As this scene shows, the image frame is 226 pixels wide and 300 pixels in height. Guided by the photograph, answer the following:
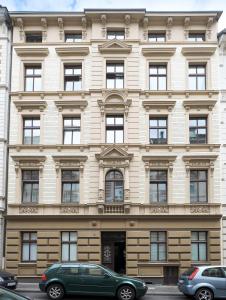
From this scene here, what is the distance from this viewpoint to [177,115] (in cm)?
2883

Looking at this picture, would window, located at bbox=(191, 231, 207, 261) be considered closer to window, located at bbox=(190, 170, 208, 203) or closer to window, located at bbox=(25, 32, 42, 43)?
window, located at bbox=(190, 170, 208, 203)

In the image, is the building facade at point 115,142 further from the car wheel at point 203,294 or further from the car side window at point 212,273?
the car wheel at point 203,294

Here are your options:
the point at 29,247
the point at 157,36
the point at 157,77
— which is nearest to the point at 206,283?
the point at 29,247

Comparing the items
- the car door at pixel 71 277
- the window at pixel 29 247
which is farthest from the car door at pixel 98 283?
the window at pixel 29 247

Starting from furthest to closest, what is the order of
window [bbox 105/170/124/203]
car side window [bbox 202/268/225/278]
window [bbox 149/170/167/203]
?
window [bbox 149/170/167/203], window [bbox 105/170/124/203], car side window [bbox 202/268/225/278]

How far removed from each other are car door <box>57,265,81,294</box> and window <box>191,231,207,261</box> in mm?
9254

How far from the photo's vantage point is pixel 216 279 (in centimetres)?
1992

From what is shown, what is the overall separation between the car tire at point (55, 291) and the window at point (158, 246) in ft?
27.4

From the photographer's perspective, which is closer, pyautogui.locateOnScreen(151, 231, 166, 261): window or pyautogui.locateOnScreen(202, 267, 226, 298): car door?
pyautogui.locateOnScreen(202, 267, 226, 298): car door

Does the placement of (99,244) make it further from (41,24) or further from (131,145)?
(41,24)

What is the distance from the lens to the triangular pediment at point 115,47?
1154 inches

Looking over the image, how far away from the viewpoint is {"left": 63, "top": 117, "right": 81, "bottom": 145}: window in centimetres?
2900

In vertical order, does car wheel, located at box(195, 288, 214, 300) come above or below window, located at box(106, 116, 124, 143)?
below

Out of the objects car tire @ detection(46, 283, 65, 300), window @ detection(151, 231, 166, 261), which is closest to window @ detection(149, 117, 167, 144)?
window @ detection(151, 231, 166, 261)
